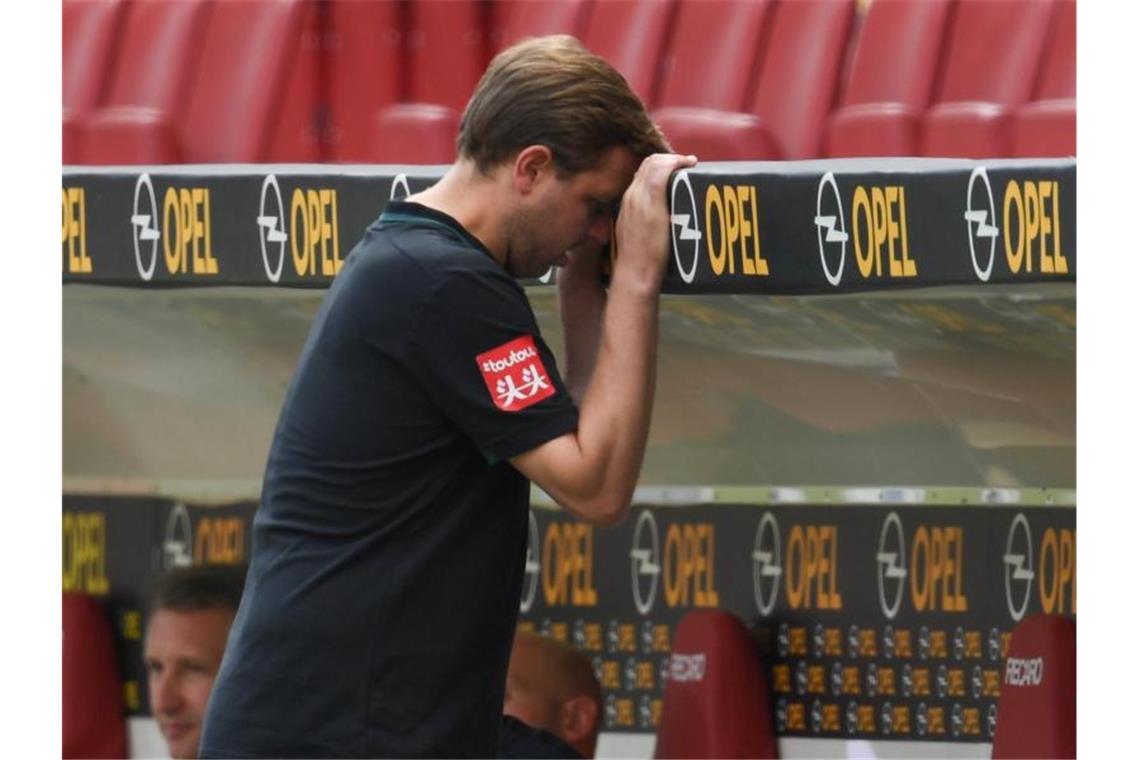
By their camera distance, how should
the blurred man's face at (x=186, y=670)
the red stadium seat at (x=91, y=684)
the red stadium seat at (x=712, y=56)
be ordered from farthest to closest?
the red stadium seat at (x=91, y=684) < the blurred man's face at (x=186, y=670) < the red stadium seat at (x=712, y=56)

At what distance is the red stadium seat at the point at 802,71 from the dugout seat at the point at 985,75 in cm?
20

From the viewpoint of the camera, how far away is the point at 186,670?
5.32 m

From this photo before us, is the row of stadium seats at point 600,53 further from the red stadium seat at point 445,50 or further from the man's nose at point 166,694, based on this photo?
the man's nose at point 166,694

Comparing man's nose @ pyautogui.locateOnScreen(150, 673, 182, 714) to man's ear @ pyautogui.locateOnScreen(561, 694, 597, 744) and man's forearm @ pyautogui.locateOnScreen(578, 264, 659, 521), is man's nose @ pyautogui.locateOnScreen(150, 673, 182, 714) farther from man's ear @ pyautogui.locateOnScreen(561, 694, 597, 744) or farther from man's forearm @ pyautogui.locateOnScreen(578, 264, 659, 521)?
man's forearm @ pyautogui.locateOnScreen(578, 264, 659, 521)

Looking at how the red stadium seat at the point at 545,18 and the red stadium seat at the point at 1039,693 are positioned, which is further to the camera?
the red stadium seat at the point at 545,18

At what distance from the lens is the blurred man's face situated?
529 centimetres

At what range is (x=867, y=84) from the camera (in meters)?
4.51

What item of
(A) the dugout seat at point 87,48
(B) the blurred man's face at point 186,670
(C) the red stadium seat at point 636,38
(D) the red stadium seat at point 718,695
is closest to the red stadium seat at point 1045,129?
(C) the red stadium seat at point 636,38

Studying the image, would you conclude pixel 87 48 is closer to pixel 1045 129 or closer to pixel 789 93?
pixel 789 93

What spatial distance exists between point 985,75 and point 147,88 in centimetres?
166

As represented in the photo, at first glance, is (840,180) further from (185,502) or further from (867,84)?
(185,502)

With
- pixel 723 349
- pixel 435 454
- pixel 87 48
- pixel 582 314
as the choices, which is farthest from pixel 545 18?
pixel 435 454

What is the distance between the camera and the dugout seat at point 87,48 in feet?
Answer: 16.9
